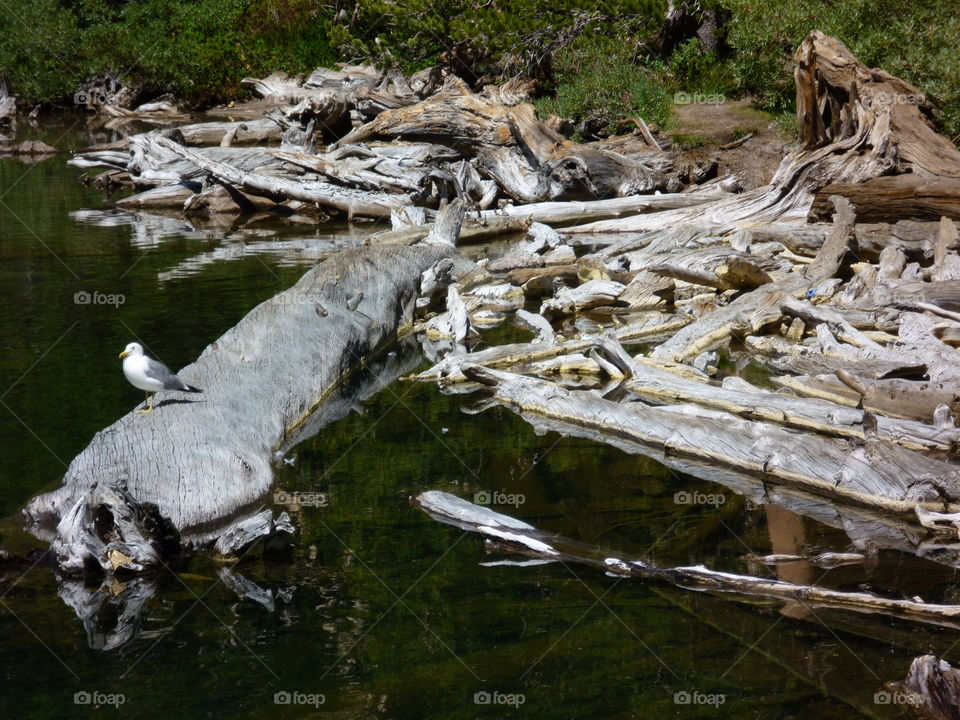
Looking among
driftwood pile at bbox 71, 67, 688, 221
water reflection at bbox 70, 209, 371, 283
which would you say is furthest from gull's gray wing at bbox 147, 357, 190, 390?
driftwood pile at bbox 71, 67, 688, 221

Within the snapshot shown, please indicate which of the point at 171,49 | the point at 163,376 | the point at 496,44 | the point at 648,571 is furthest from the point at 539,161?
the point at 171,49

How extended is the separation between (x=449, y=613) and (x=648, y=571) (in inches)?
42.5

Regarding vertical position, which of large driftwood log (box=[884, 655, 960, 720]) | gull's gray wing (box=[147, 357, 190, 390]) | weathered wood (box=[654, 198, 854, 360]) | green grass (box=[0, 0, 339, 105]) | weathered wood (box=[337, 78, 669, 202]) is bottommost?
green grass (box=[0, 0, 339, 105])

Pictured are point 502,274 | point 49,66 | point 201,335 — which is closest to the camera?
point 201,335

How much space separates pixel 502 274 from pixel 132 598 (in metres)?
7.40

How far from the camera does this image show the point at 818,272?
32.5 ft

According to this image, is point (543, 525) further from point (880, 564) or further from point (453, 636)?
point (880, 564)

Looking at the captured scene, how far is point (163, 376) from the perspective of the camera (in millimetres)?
6238

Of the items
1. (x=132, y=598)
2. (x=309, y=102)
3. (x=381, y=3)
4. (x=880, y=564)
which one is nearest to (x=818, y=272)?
(x=880, y=564)

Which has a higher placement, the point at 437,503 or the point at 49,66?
the point at 437,503

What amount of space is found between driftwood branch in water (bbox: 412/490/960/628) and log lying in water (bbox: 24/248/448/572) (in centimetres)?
109

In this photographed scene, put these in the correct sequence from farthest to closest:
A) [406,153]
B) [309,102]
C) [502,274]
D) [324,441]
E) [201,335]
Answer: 1. [309,102]
2. [406,153]
3. [502,274]
4. [201,335]
5. [324,441]

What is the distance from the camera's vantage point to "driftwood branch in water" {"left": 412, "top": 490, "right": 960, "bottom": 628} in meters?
4.60

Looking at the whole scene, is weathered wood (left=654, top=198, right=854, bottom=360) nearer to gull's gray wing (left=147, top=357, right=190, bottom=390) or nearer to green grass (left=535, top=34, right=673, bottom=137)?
gull's gray wing (left=147, top=357, right=190, bottom=390)
